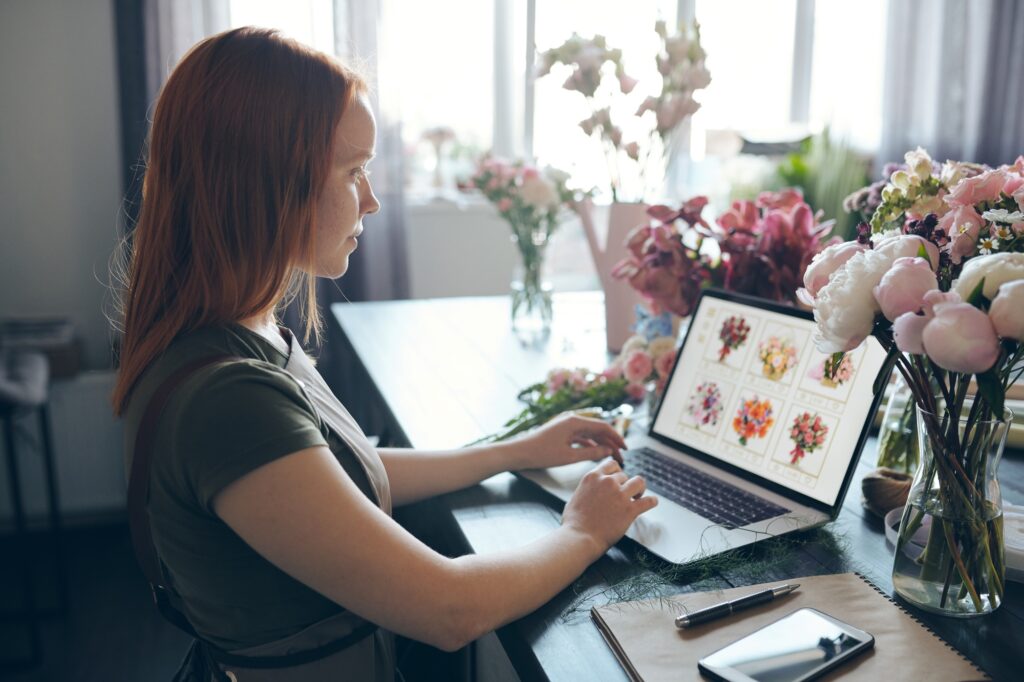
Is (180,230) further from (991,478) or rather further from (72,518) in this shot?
(72,518)

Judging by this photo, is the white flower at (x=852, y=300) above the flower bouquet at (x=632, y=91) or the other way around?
the other way around

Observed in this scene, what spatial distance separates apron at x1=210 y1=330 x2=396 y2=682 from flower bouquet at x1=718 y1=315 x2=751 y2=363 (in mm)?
534

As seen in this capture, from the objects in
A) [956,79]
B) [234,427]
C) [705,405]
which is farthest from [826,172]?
[234,427]

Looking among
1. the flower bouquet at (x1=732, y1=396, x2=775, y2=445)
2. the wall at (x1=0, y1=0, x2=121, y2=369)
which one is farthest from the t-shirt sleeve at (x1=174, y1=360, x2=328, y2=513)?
the wall at (x1=0, y1=0, x2=121, y2=369)

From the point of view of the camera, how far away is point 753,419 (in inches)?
47.1

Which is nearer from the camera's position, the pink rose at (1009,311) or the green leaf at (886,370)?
the pink rose at (1009,311)

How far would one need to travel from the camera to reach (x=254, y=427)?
0.78m

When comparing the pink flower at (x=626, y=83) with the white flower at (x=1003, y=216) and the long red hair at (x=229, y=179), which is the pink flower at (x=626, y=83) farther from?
the white flower at (x=1003, y=216)

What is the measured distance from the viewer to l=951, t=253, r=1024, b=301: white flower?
72 centimetres

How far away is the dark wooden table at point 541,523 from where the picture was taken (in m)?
0.82

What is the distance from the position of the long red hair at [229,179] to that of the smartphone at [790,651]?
0.56 m

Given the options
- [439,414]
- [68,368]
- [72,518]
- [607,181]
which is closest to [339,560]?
[439,414]

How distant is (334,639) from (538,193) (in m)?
1.30


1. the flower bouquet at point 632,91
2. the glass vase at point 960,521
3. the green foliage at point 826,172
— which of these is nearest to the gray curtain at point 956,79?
the green foliage at point 826,172
